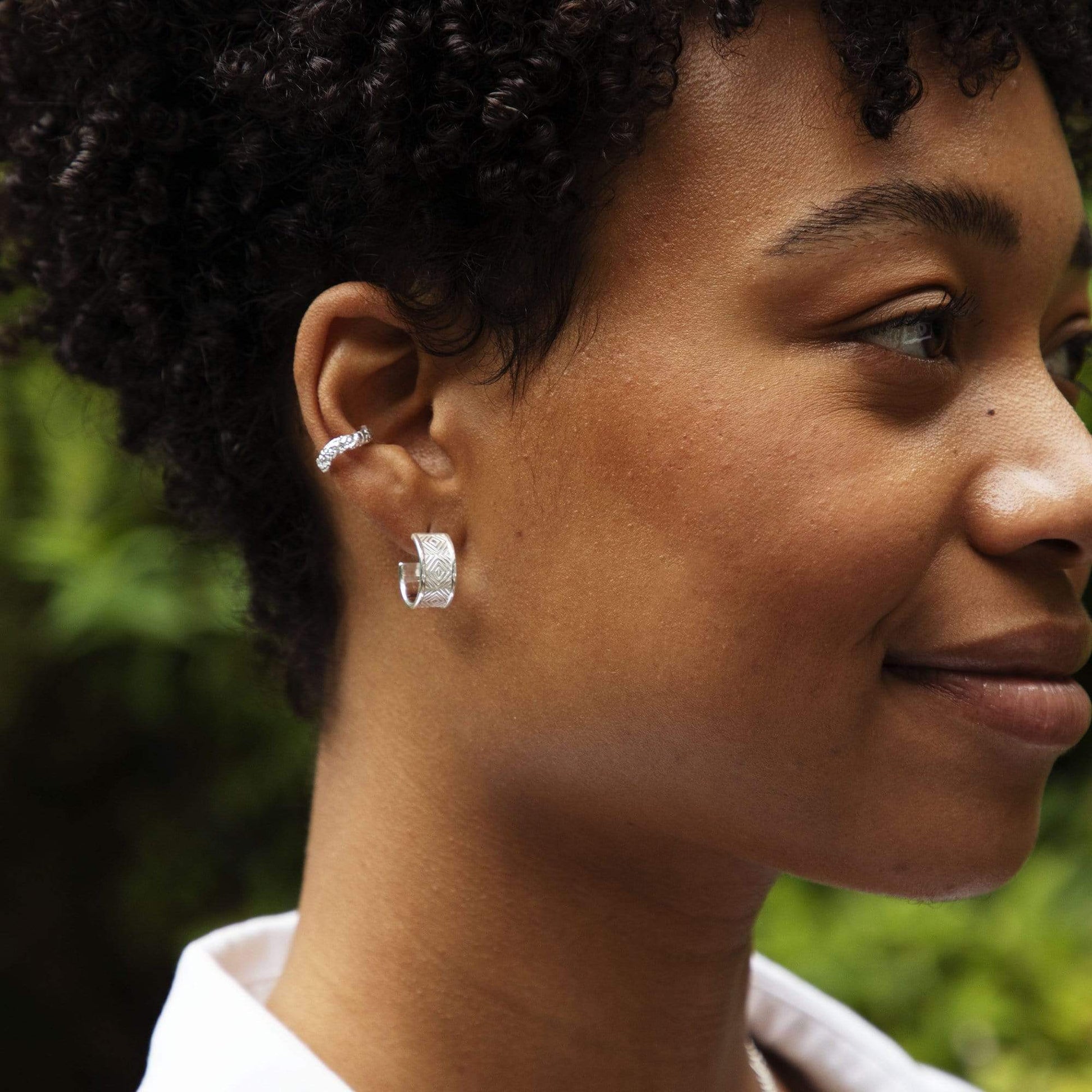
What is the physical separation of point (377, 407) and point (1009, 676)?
80 centimetres

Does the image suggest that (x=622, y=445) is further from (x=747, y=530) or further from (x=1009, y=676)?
(x=1009, y=676)

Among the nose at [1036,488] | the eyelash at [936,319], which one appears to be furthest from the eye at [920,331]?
the nose at [1036,488]

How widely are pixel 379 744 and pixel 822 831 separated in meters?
0.57

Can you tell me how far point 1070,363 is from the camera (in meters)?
2.06

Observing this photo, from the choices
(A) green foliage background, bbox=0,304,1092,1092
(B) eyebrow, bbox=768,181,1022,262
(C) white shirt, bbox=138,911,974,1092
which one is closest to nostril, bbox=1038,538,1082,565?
(B) eyebrow, bbox=768,181,1022,262

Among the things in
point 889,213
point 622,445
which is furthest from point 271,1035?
point 889,213

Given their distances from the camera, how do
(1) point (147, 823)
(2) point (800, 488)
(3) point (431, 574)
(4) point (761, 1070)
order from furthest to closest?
1. (1) point (147, 823)
2. (4) point (761, 1070)
3. (3) point (431, 574)
4. (2) point (800, 488)

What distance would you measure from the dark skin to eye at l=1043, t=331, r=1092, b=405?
2.9 inches

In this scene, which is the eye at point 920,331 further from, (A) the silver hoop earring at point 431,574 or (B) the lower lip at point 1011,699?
(A) the silver hoop earring at point 431,574

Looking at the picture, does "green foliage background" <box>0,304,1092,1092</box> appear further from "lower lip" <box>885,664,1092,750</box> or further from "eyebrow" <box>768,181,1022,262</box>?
"eyebrow" <box>768,181,1022,262</box>

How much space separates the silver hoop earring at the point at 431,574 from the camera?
5.93 feet

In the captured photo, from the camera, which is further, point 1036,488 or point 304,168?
point 304,168

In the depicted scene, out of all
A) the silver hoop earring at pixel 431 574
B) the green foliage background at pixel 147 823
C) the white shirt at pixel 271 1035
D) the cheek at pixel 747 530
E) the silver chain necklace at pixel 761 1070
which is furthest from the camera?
the green foliage background at pixel 147 823

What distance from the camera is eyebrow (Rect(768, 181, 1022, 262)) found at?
1706 mm
